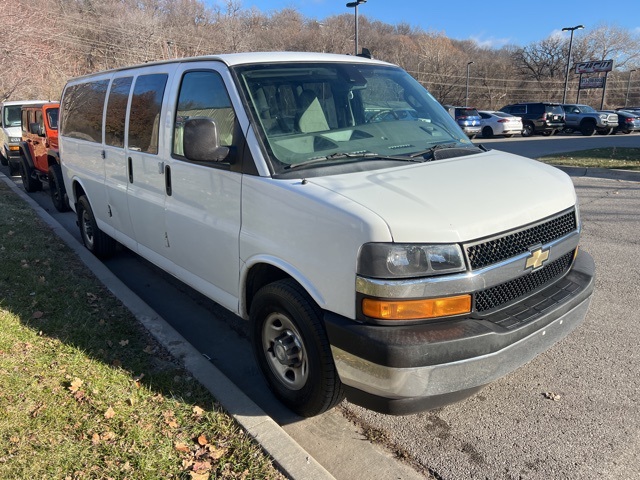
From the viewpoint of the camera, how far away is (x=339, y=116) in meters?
3.54

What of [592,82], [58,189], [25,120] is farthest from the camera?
[592,82]

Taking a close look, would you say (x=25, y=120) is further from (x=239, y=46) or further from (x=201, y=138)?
(x=239, y=46)

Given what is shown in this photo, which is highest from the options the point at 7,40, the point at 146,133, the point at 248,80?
the point at 7,40

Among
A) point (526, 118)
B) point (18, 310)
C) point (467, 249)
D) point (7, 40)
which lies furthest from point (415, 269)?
point (526, 118)

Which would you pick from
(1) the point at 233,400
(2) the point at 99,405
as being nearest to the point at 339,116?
(1) the point at 233,400

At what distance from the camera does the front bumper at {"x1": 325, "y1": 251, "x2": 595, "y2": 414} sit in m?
2.40

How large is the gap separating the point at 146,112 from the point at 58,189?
5754 millimetres

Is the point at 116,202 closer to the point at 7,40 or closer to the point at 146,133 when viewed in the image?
the point at 146,133

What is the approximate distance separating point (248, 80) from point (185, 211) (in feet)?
3.65

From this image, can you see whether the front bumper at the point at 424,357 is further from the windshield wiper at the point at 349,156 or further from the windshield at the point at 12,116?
the windshield at the point at 12,116

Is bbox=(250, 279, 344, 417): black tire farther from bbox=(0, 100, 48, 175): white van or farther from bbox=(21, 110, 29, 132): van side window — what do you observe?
bbox=(0, 100, 48, 175): white van

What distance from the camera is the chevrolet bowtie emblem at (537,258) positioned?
278cm

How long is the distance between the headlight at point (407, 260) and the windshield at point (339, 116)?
2.80ft

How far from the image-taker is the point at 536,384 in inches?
137
